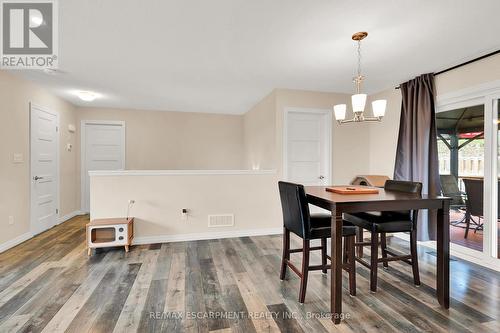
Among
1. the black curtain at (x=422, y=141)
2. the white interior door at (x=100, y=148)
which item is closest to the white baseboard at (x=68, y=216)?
the white interior door at (x=100, y=148)

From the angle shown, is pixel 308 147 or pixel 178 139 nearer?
pixel 308 147

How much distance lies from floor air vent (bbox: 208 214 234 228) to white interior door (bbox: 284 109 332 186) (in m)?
1.12

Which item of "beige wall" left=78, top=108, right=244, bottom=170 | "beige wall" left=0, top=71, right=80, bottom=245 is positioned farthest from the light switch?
"beige wall" left=78, top=108, right=244, bottom=170

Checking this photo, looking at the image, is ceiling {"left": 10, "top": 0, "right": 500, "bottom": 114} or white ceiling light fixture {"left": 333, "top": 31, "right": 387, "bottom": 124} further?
white ceiling light fixture {"left": 333, "top": 31, "right": 387, "bottom": 124}

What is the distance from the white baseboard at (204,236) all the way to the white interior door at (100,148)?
2625 mm

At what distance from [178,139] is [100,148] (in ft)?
5.41

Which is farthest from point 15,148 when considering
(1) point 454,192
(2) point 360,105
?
(1) point 454,192

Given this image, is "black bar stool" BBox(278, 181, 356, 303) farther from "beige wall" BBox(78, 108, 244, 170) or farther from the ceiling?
"beige wall" BBox(78, 108, 244, 170)

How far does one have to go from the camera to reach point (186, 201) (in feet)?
12.3

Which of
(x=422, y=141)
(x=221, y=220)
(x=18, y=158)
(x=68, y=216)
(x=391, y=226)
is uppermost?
(x=422, y=141)

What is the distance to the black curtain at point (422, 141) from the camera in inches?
130

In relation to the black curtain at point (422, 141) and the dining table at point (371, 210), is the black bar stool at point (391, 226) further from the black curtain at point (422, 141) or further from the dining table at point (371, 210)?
the black curtain at point (422, 141)

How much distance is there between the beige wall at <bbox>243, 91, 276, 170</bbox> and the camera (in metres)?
4.23

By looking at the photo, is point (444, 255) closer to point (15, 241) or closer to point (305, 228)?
point (305, 228)
